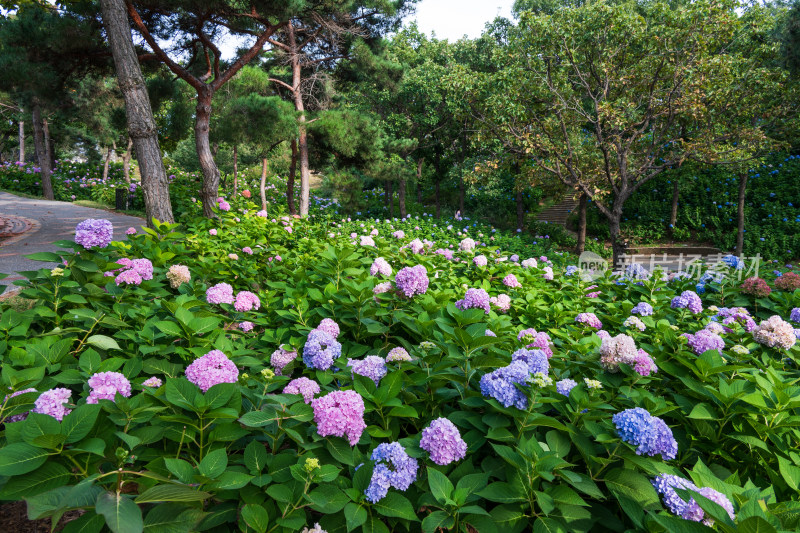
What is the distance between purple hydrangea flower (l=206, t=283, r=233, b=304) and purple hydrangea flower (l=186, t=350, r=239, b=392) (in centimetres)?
82

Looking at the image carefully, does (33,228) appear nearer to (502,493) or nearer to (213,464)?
(213,464)

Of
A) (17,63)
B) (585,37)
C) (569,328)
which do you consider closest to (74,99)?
(17,63)

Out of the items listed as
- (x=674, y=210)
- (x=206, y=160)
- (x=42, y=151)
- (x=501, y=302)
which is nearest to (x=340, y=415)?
(x=501, y=302)

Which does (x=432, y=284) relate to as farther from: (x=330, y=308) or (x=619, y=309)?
(x=619, y=309)

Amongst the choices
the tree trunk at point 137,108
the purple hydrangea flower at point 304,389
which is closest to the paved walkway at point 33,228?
the tree trunk at point 137,108

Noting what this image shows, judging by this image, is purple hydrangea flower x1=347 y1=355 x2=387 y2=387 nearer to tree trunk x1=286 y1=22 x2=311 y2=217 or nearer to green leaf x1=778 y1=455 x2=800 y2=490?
green leaf x1=778 y1=455 x2=800 y2=490

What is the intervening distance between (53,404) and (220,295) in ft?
3.40

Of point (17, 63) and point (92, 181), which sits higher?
point (17, 63)

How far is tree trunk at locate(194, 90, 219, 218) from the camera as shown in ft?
23.5

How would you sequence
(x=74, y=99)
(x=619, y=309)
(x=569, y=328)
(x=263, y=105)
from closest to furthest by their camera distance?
(x=569, y=328) → (x=619, y=309) → (x=263, y=105) → (x=74, y=99)

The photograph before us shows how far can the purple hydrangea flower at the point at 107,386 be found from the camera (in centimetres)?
134

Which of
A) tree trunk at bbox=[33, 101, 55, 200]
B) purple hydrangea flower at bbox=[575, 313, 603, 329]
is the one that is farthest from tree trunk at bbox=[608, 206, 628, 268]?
tree trunk at bbox=[33, 101, 55, 200]

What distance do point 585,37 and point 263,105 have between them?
23.6 feet

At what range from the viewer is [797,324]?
2.71 meters
